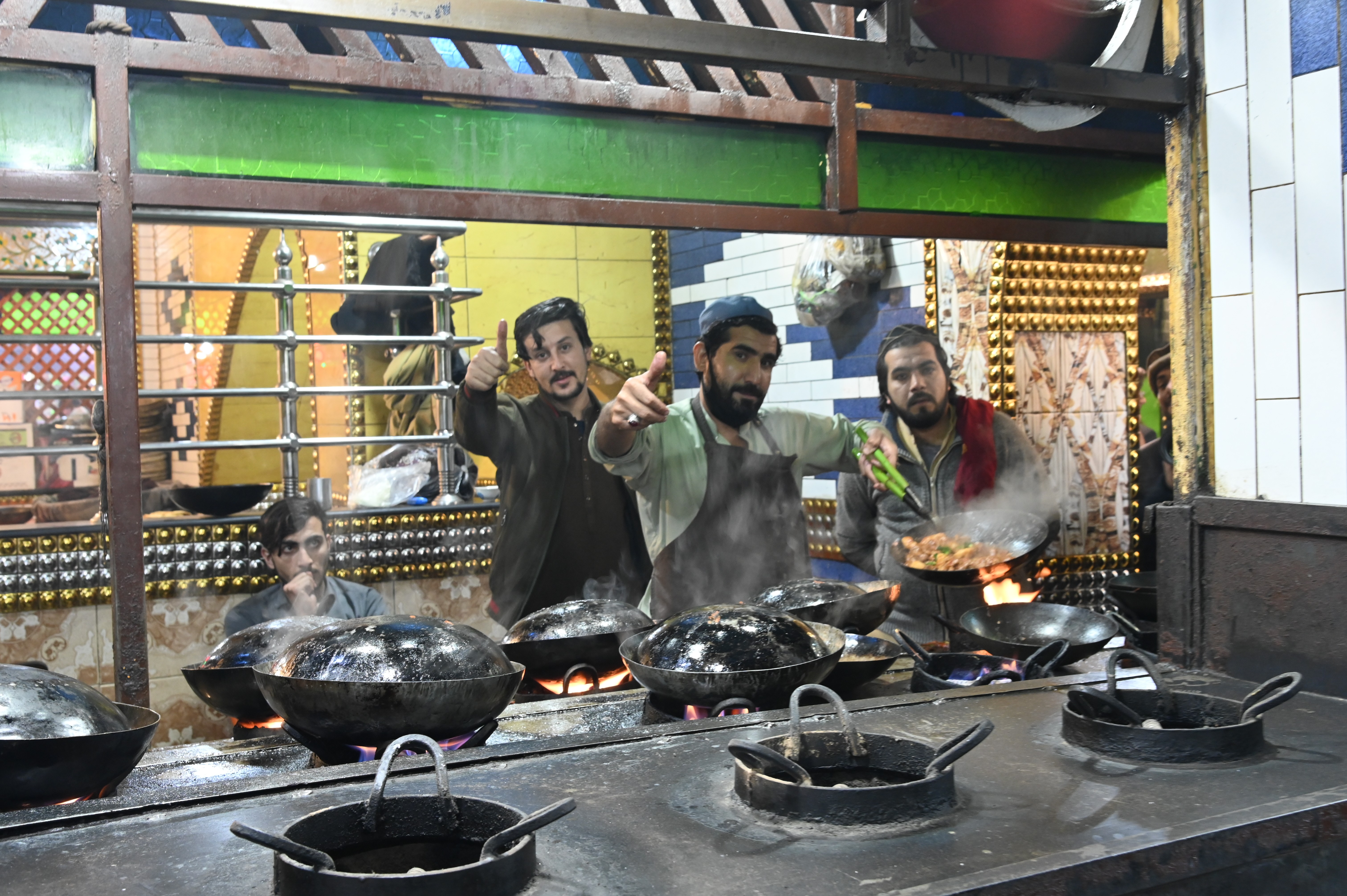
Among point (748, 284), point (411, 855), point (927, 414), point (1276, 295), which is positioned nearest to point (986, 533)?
point (927, 414)

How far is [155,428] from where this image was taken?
7.19m

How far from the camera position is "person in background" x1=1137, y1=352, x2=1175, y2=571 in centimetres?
544

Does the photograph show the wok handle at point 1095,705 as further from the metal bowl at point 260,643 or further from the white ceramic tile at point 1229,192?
the metal bowl at point 260,643

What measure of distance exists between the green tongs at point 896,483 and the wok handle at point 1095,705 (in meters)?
2.35

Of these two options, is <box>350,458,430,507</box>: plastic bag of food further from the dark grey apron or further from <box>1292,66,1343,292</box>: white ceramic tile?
<box>1292,66,1343,292</box>: white ceramic tile

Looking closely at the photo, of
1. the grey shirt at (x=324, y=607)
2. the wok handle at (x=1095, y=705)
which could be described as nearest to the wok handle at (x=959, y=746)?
the wok handle at (x=1095, y=705)

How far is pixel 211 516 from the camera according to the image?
4137mm

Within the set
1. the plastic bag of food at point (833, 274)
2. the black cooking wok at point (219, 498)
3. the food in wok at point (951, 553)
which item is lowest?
the food in wok at point (951, 553)

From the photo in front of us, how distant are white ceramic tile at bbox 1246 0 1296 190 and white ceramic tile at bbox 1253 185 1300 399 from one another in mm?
55

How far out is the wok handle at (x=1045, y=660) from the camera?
266 centimetres

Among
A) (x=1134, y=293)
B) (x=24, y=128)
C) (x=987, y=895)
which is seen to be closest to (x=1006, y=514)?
(x=1134, y=293)

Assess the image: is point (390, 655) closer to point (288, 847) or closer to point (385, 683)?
point (385, 683)

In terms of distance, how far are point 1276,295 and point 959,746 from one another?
167 centimetres

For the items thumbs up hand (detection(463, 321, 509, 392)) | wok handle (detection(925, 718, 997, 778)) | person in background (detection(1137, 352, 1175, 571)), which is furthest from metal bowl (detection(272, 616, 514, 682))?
person in background (detection(1137, 352, 1175, 571))
